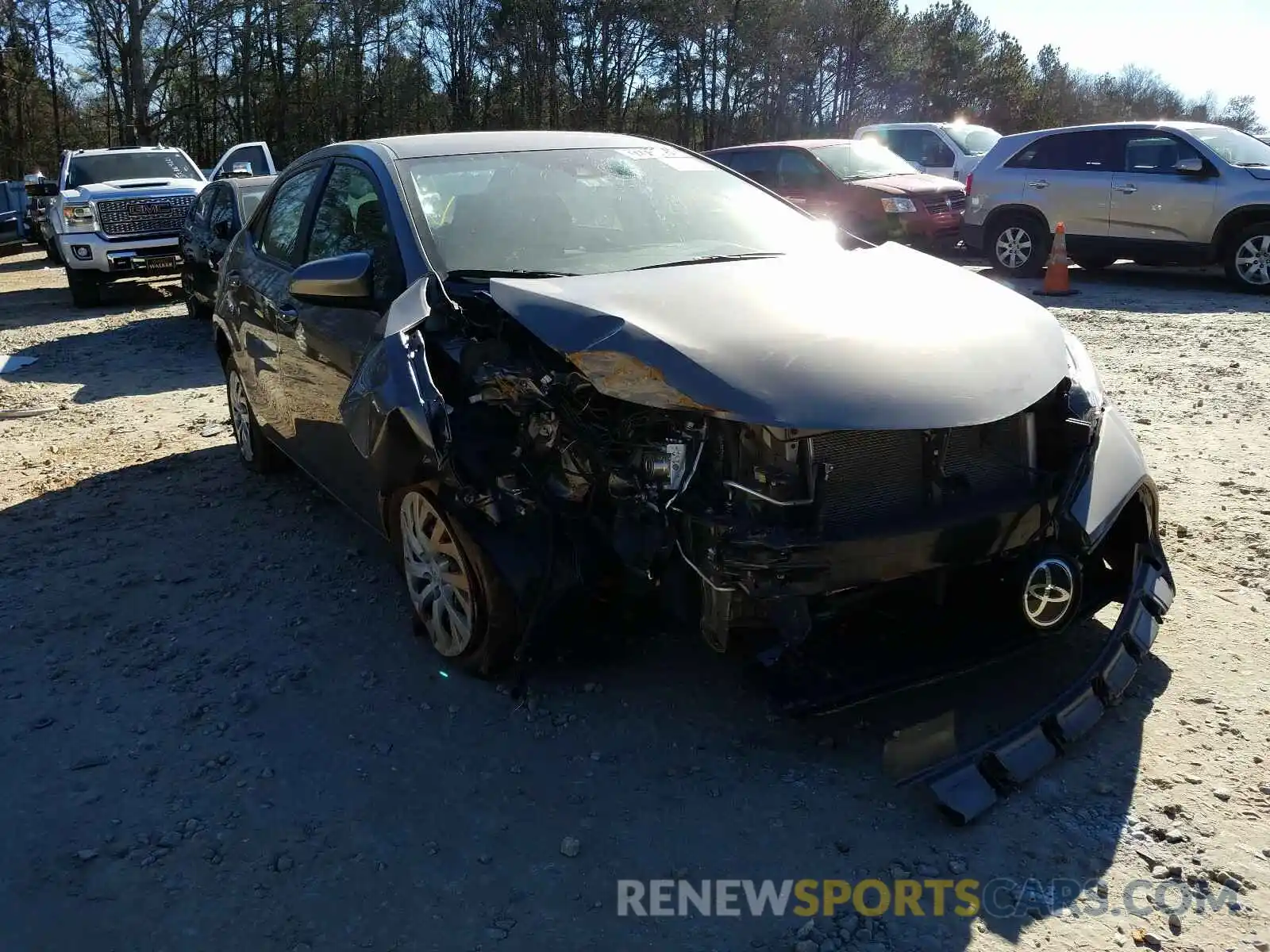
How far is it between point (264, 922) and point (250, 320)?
3.53 meters

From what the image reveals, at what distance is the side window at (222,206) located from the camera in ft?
36.1

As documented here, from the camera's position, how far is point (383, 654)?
3891 mm

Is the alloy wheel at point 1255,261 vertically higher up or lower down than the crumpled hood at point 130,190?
lower down

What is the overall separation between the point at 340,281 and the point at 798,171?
11.4 metres

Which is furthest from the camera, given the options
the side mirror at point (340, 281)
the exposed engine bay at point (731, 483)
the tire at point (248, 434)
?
the tire at point (248, 434)

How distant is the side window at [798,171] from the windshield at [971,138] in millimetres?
4021

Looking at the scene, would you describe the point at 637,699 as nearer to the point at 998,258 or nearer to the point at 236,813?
the point at 236,813

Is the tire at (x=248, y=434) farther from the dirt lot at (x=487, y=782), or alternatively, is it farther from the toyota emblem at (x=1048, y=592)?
the toyota emblem at (x=1048, y=592)

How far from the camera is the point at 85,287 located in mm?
14102

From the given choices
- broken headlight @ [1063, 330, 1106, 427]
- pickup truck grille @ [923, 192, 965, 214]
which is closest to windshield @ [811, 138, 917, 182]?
pickup truck grille @ [923, 192, 965, 214]

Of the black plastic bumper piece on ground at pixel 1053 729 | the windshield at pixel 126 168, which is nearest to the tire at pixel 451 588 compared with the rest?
the black plastic bumper piece on ground at pixel 1053 729

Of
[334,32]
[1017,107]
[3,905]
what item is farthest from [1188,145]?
[1017,107]

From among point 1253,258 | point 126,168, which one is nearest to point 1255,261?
point 1253,258

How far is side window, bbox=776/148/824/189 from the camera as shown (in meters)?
14.0
